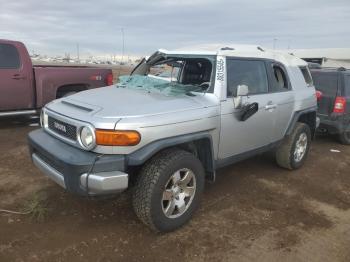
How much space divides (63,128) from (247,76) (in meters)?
2.34

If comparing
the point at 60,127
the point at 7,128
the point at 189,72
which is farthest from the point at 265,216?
the point at 7,128

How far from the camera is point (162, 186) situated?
11.7 ft

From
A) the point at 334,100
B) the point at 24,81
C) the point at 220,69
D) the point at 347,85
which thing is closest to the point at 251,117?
the point at 220,69

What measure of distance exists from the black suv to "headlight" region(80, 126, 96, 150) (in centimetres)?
A: 545

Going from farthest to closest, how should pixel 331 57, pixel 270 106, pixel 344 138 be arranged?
pixel 331 57
pixel 344 138
pixel 270 106

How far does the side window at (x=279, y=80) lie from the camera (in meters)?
5.27

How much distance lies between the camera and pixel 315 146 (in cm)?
781

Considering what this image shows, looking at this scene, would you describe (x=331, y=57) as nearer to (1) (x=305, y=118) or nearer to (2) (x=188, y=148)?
(1) (x=305, y=118)

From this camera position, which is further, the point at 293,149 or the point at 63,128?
the point at 293,149

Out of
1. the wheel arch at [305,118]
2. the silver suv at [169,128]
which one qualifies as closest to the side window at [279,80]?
the silver suv at [169,128]

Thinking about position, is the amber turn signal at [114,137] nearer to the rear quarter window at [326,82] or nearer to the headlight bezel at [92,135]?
the headlight bezel at [92,135]

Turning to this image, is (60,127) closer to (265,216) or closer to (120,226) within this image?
(120,226)

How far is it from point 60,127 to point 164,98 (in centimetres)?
111

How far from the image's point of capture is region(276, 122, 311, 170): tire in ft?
18.9
